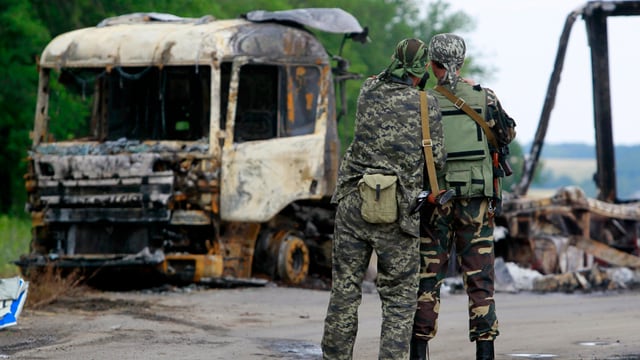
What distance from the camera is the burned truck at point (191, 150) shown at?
13.8m

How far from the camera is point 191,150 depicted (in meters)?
14.0

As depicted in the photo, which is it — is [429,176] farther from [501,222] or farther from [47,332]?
[501,222]

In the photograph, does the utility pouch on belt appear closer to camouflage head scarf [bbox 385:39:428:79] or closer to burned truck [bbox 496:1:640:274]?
camouflage head scarf [bbox 385:39:428:79]

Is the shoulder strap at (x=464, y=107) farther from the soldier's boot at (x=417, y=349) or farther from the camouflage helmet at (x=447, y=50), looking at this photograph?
the soldier's boot at (x=417, y=349)

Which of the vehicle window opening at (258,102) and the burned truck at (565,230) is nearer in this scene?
the vehicle window opening at (258,102)

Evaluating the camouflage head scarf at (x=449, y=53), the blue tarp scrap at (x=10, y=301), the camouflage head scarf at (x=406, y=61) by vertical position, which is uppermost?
the camouflage head scarf at (x=449, y=53)

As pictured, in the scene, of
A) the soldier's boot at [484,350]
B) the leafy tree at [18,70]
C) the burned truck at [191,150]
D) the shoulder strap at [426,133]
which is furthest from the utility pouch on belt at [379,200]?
the leafy tree at [18,70]

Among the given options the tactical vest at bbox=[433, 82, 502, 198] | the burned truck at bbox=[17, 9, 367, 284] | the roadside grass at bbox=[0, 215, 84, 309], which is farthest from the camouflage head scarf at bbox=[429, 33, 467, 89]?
the burned truck at bbox=[17, 9, 367, 284]

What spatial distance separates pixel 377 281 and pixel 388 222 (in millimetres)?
340

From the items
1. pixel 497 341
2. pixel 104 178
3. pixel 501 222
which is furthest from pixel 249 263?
pixel 497 341

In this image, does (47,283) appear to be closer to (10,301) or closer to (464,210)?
(10,301)

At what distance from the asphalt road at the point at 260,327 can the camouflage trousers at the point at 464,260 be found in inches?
50.7

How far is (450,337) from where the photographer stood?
997 cm

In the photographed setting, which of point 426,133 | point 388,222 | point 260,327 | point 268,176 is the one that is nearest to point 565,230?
point 268,176
